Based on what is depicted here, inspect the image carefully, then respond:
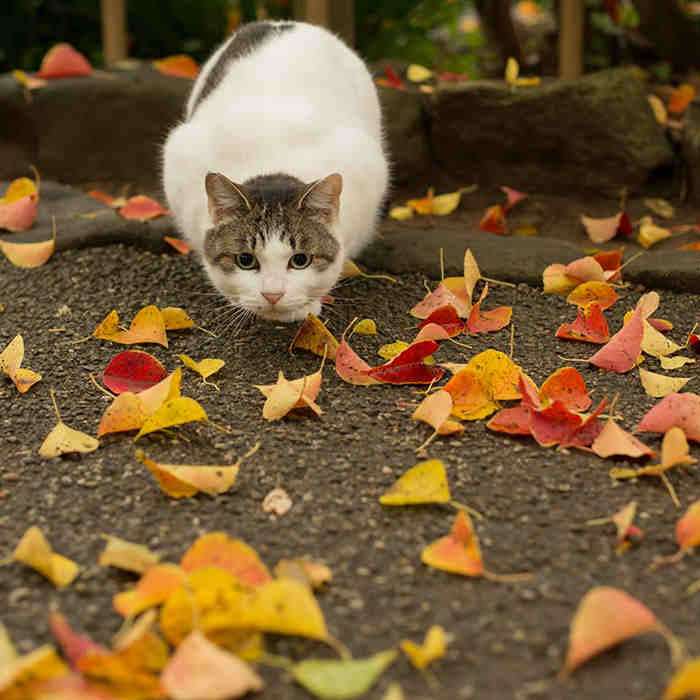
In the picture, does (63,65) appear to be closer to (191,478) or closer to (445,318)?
(445,318)

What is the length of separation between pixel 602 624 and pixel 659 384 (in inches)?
39.8

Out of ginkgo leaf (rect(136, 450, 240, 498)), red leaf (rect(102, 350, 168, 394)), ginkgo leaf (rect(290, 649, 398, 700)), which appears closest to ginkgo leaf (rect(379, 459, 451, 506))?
ginkgo leaf (rect(136, 450, 240, 498))

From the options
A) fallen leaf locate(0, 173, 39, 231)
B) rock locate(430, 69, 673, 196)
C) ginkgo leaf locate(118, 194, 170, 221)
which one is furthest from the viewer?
rock locate(430, 69, 673, 196)

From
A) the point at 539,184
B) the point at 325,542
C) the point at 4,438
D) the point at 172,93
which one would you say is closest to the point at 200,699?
the point at 325,542

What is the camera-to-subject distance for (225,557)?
1.59 meters

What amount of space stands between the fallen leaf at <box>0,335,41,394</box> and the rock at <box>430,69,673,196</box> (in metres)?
2.49

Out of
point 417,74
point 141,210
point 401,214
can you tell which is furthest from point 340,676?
point 417,74

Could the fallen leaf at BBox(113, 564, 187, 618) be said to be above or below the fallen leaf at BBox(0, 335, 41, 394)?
above

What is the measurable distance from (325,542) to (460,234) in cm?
189

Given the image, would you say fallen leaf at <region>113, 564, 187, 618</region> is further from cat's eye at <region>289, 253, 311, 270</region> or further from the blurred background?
the blurred background

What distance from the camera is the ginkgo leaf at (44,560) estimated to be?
5.31 feet

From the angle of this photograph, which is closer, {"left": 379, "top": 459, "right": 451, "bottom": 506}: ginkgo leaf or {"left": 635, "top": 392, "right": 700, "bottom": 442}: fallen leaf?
{"left": 379, "top": 459, "right": 451, "bottom": 506}: ginkgo leaf

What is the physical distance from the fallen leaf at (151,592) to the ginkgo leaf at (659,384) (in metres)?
1.28

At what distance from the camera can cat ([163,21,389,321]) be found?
2555mm
